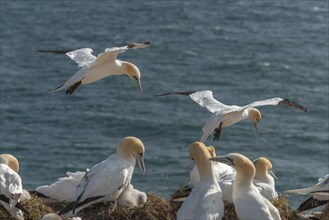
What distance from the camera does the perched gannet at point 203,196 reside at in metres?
11.2

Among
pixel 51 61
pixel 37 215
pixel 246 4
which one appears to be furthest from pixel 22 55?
pixel 37 215

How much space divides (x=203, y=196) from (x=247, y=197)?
0.45 metres

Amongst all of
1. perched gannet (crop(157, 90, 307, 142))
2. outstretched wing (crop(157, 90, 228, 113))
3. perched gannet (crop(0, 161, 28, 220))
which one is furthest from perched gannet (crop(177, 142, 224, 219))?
outstretched wing (crop(157, 90, 228, 113))

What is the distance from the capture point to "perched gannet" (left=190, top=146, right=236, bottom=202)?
12.3 m

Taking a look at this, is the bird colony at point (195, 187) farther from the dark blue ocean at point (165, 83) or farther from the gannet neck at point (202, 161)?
the dark blue ocean at point (165, 83)

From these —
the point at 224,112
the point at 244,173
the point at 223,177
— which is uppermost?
the point at 244,173

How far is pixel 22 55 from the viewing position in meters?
58.5

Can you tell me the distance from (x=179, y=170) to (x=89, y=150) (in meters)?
4.85

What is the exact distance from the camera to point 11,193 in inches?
479

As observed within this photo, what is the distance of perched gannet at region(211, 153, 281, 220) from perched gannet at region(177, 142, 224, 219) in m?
0.16

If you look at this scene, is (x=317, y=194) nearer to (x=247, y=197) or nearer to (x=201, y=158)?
(x=247, y=197)

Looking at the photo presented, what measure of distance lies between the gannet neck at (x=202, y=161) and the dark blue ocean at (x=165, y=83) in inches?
788

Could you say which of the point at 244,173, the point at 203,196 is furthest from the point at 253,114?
the point at 203,196

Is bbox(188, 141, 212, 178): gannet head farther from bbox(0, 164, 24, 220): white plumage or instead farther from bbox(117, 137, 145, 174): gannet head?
bbox(0, 164, 24, 220): white plumage
